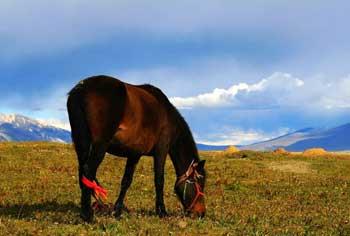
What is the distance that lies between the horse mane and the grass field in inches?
87.4

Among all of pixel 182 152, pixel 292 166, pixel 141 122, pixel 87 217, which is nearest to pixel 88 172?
pixel 87 217

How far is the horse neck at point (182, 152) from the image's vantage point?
15.3 meters

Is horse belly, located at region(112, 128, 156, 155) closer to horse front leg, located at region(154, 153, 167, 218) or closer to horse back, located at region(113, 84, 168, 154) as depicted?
horse back, located at region(113, 84, 168, 154)

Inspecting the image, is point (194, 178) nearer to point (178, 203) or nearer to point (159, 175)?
point (159, 175)

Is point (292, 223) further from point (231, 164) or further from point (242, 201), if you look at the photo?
point (231, 164)

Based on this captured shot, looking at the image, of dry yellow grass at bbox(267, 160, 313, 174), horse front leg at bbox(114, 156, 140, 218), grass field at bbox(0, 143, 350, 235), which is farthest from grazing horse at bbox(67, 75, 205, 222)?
dry yellow grass at bbox(267, 160, 313, 174)

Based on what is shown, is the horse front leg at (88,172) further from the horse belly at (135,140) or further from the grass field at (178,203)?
the horse belly at (135,140)

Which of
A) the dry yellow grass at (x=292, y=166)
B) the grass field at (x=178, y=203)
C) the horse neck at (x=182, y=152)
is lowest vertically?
the grass field at (x=178, y=203)

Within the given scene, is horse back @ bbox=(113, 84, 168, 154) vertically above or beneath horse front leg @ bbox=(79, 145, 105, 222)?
above

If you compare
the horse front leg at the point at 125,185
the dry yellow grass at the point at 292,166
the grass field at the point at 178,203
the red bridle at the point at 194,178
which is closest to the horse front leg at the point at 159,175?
the grass field at the point at 178,203

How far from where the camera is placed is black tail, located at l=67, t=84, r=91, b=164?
486 inches

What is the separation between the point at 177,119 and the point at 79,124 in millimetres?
3641

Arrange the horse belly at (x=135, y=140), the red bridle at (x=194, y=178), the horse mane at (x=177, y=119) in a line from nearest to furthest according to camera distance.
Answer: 1. the horse belly at (x=135, y=140)
2. the horse mane at (x=177, y=119)
3. the red bridle at (x=194, y=178)

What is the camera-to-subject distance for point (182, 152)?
15414 millimetres
